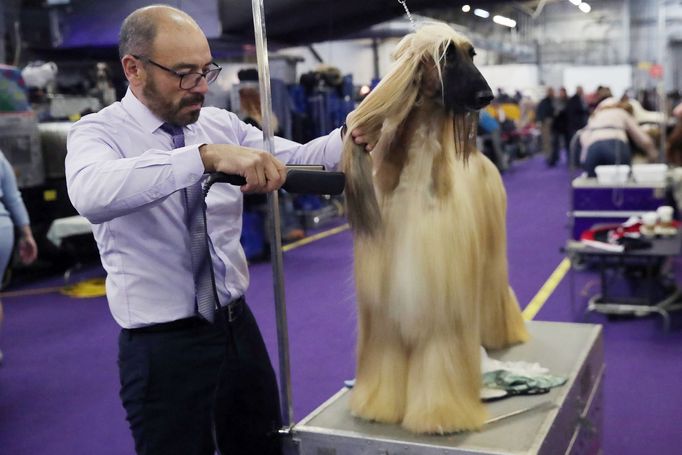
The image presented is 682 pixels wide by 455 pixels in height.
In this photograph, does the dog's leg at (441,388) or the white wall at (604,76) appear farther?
the white wall at (604,76)

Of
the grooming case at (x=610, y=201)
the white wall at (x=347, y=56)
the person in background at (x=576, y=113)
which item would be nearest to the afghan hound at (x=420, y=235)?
the white wall at (x=347, y=56)

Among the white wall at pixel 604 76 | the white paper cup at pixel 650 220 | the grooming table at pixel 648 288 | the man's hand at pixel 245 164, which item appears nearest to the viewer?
the man's hand at pixel 245 164

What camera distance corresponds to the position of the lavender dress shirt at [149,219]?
4.90 feet

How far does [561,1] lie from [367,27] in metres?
1.81

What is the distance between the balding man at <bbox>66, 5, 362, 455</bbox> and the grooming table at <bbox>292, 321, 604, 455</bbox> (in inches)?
5.9

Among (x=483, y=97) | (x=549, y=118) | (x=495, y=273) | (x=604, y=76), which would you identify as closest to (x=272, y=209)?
(x=483, y=97)

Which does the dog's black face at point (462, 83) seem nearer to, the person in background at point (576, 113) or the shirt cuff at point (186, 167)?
the shirt cuff at point (186, 167)

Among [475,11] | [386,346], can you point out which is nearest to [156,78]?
[386,346]

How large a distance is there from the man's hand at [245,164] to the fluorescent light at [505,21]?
1.27 m

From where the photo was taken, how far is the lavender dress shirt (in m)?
1.49

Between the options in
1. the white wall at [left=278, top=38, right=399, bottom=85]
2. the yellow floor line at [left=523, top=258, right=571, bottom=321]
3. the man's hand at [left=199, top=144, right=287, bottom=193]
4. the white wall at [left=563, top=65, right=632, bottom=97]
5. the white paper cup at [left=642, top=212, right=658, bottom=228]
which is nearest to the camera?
the man's hand at [left=199, top=144, right=287, bottom=193]

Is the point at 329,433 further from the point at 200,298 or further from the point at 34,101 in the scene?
the point at 34,101

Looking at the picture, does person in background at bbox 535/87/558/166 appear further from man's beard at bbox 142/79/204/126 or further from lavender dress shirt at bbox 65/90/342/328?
man's beard at bbox 142/79/204/126

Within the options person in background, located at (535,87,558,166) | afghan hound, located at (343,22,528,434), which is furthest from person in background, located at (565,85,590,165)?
afghan hound, located at (343,22,528,434)
